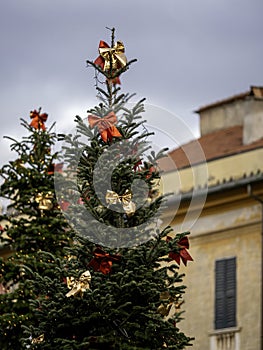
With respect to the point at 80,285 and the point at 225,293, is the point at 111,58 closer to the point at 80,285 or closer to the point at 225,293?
the point at 80,285

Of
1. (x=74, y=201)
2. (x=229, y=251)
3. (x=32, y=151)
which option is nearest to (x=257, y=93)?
(x=229, y=251)

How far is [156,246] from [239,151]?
59.3 ft

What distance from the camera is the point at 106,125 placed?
1870 centimetres

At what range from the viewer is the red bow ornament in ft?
63.3

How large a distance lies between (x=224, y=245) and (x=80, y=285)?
1789 cm

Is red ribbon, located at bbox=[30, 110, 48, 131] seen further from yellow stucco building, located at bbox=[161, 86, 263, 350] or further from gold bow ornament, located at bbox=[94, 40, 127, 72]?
yellow stucco building, located at bbox=[161, 86, 263, 350]

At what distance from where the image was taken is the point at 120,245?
60.9 ft

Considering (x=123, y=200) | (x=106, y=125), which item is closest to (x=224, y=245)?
(x=123, y=200)

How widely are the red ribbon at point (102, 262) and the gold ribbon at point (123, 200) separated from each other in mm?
684

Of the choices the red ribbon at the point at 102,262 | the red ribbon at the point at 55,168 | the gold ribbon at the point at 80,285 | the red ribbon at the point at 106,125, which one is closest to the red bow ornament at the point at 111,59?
the red ribbon at the point at 106,125

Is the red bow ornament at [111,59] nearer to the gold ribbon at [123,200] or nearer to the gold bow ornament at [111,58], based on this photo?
the gold bow ornament at [111,58]

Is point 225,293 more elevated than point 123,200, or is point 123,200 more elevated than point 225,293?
point 225,293

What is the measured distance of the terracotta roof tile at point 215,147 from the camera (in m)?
36.7

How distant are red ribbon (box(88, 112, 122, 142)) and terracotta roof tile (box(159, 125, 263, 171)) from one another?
52.5 feet
